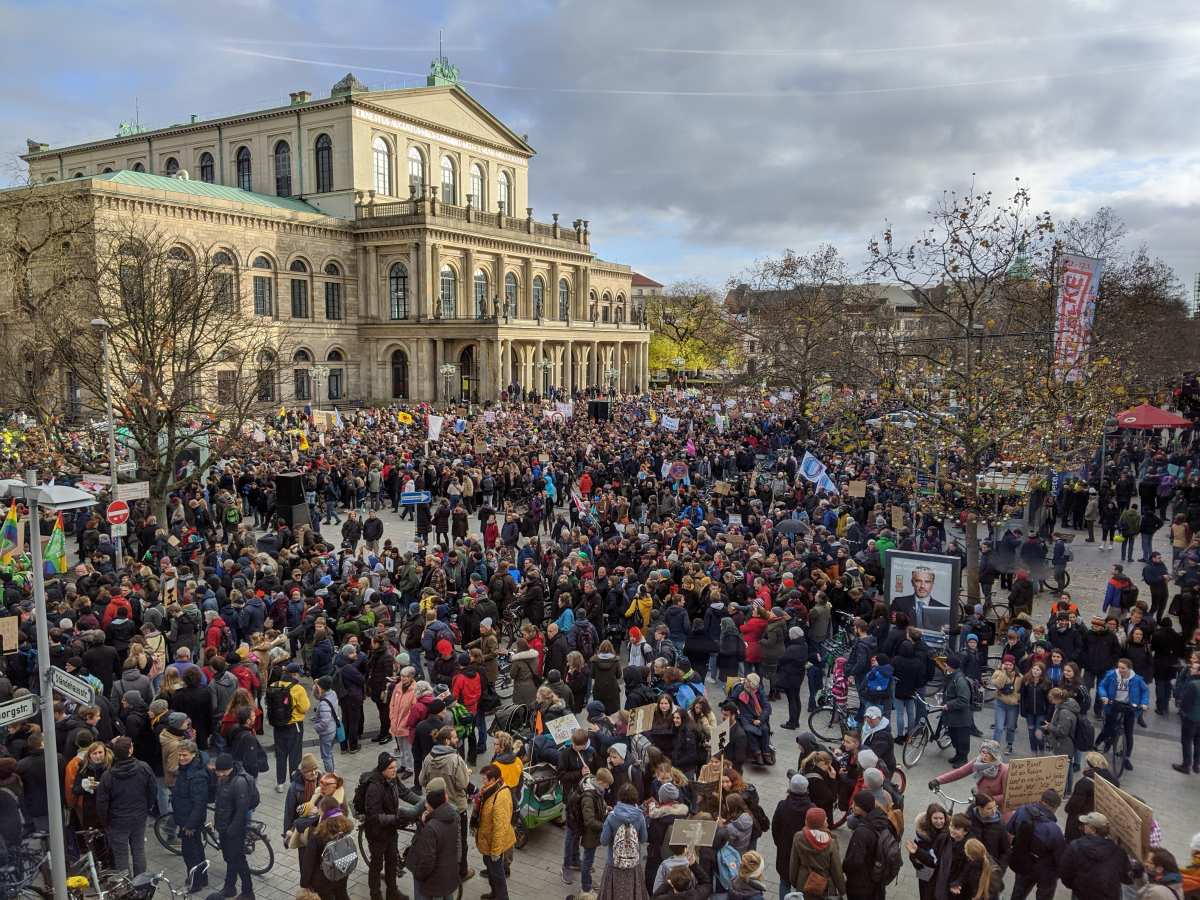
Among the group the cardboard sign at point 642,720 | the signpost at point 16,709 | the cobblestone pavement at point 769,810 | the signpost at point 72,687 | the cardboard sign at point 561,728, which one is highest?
the signpost at point 72,687

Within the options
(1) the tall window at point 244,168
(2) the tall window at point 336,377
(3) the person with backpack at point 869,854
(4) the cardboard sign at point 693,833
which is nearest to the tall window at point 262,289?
(2) the tall window at point 336,377

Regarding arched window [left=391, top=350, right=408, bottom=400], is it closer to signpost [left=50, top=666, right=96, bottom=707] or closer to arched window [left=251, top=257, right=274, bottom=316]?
arched window [left=251, top=257, right=274, bottom=316]

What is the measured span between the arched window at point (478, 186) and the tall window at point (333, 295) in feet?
54.3

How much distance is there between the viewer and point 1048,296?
21.5 meters

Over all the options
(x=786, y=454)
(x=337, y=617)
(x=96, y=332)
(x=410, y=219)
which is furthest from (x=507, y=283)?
(x=337, y=617)

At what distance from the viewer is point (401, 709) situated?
33.4 ft

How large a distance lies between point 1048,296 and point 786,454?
11.5m

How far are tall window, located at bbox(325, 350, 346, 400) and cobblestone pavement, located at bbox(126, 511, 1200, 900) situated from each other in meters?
46.7

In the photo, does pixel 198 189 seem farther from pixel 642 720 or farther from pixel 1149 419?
pixel 642 720

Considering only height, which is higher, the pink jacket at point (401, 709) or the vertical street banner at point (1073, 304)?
the vertical street banner at point (1073, 304)

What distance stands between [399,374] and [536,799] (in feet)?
171

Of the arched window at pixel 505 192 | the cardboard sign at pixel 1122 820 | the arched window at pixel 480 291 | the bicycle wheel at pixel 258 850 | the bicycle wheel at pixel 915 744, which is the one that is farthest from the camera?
the arched window at pixel 505 192

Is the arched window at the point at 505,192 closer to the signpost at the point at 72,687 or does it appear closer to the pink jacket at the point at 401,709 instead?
the pink jacket at the point at 401,709

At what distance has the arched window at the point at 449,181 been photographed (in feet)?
219
